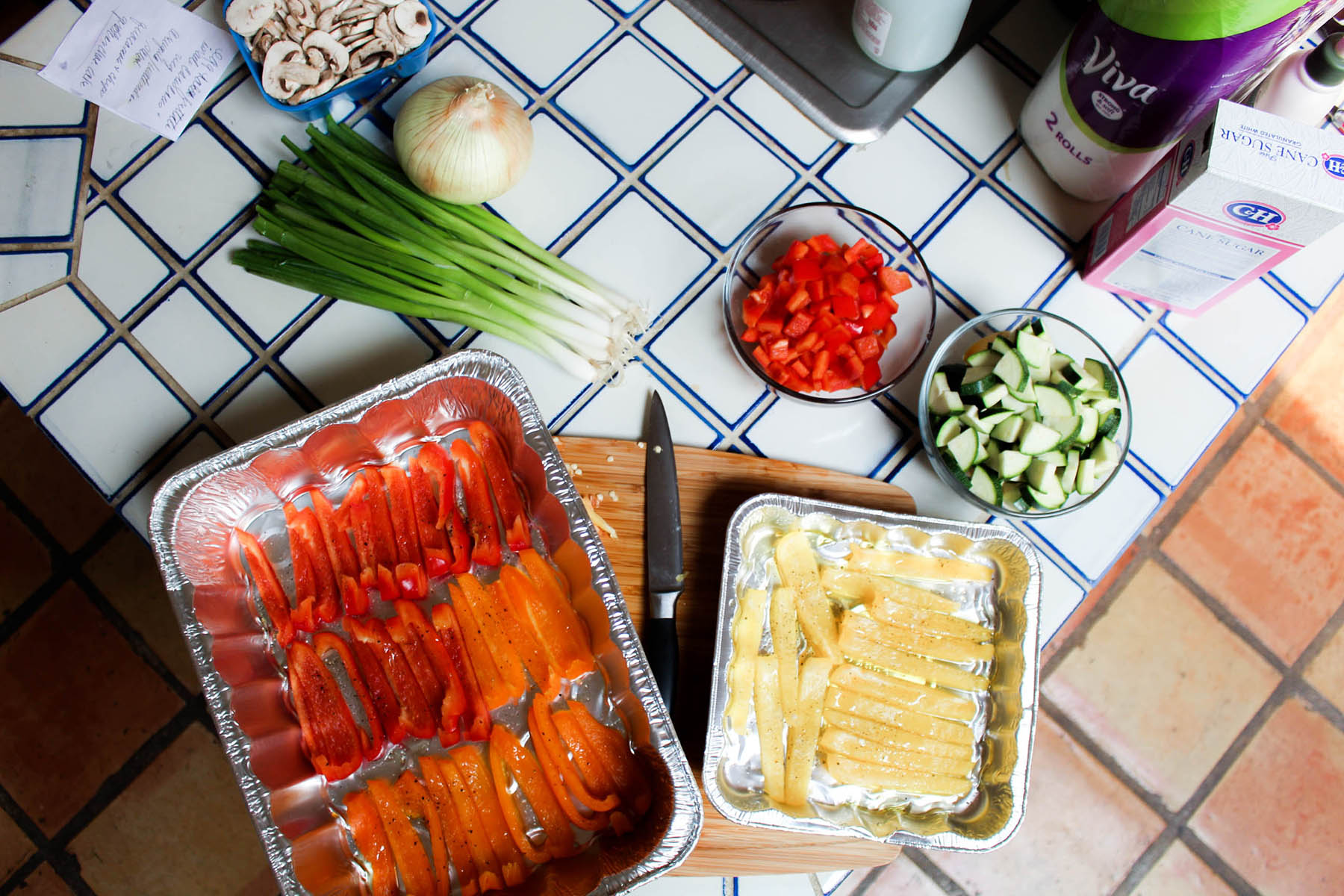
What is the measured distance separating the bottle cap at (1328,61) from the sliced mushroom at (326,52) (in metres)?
1.20

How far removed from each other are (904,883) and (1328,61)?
4.95 ft

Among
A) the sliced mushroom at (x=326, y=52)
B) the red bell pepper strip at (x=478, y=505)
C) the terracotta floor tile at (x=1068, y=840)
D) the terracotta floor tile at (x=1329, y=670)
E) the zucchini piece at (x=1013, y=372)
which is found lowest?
the terracotta floor tile at (x=1329, y=670)

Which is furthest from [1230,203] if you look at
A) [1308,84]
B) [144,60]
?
[144,60]

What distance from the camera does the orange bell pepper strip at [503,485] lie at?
1099 millimetres

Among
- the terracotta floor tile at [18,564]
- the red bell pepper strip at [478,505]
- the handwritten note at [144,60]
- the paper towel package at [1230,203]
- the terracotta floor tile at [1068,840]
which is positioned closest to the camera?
the paper towel package at [1230,203]

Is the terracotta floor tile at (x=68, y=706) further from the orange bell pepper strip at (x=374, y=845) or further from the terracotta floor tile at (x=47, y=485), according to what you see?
the orange bell pepper strip at (x=374, y=845)

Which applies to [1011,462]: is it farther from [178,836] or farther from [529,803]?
[178,836]

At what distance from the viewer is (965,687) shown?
3.57 ft

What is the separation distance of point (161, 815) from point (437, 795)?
103 cm

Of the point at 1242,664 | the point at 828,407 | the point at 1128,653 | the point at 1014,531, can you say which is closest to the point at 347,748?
the point at 828,407

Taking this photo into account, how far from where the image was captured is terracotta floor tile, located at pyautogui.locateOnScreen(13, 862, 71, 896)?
1.64 meters

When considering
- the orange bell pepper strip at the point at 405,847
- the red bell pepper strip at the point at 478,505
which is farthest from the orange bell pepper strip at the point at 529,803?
the red bell pepper strip at the point at 478,505

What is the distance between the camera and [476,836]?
101 cm

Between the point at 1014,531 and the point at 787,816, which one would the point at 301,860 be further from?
the point at 1014,531
